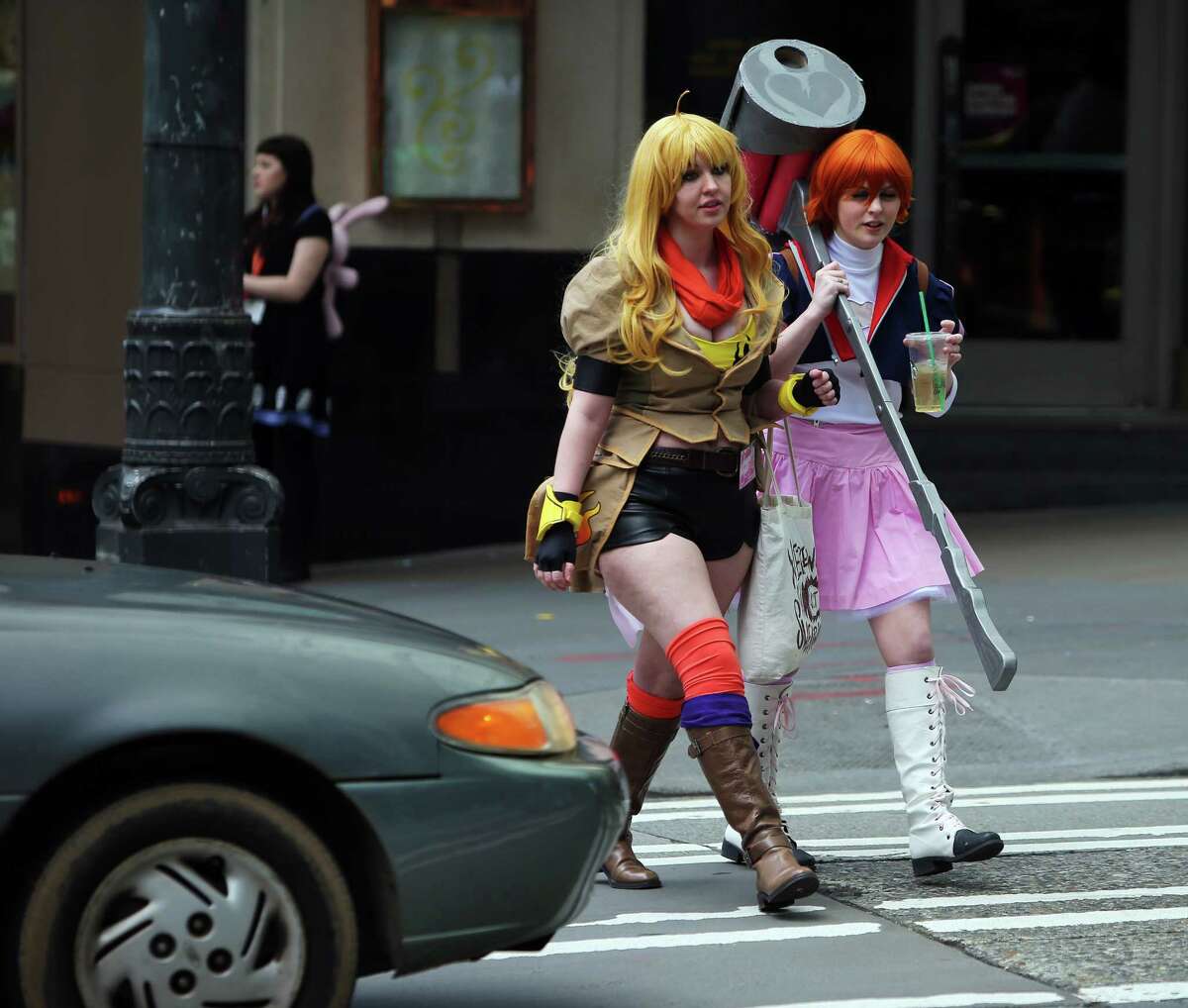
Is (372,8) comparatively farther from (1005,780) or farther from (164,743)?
(164,743)

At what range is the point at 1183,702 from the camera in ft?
28.1

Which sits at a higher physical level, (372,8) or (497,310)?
(372,8)

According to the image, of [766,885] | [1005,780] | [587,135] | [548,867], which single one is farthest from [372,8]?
[548,867]

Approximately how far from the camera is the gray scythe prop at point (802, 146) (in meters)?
5.90

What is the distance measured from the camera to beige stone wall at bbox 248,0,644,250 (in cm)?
1140

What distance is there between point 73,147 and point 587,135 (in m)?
2.58

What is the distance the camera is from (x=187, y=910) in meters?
4.12

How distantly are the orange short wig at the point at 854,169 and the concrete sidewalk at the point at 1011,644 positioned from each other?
2283 mm

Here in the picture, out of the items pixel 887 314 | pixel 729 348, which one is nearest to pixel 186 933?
pixel 729 348

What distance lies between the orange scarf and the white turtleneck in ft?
1.24

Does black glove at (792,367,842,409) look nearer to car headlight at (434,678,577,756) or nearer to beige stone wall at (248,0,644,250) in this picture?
car headlight at (434,678,577,756)

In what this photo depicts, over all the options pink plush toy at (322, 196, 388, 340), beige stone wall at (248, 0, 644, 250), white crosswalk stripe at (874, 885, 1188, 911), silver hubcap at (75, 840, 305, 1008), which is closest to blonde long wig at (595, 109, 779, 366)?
white crosswalk stripe at (874, 885, 1188, 911)

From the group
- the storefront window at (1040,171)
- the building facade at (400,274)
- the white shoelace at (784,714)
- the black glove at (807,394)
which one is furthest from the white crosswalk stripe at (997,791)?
the storefront window at (1040,171)

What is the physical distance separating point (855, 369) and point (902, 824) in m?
1.54
